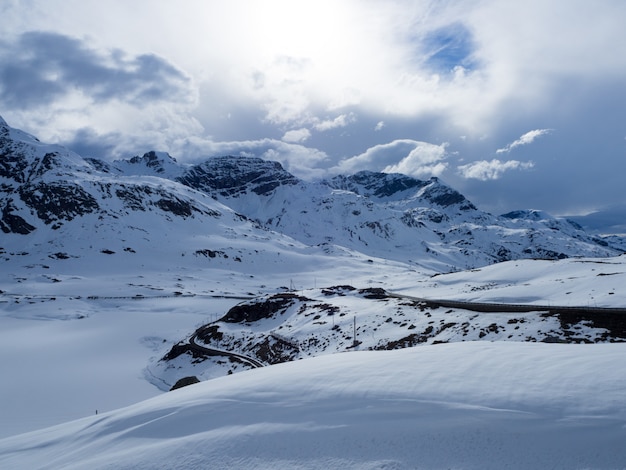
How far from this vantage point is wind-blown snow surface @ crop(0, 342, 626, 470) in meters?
7.93

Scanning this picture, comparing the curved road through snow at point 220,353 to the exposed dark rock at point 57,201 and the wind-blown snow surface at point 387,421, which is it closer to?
the wind-blown snow surface at point 387,421

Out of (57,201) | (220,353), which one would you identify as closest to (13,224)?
(57,201)

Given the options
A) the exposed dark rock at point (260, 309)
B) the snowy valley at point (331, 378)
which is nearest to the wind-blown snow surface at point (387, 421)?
the snowy valley at point (331, 378)

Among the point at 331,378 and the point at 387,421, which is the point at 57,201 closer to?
the point at 331,378

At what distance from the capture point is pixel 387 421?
366 inches

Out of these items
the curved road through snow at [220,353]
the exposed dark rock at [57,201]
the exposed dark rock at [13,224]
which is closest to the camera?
the curved road through snow at [220,353]

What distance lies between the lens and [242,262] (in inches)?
6860

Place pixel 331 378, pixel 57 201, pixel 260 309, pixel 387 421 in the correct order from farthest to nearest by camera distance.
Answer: pixel 57 201, pixel 260 309, pixel 331 378, pixel 387 421

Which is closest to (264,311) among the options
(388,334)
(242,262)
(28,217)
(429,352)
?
(388,334)

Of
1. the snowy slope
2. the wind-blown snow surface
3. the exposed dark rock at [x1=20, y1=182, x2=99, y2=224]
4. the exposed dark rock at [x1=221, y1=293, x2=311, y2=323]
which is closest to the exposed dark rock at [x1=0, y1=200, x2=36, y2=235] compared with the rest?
the exposed dark rock at [x1=20, y1=182, x2=99, y2=224]

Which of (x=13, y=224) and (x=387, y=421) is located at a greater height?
(x=13, y=224)

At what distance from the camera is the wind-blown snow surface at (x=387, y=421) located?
7.93 m

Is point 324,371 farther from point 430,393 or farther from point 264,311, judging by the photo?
point 264,311

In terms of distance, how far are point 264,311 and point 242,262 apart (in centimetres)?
11728
